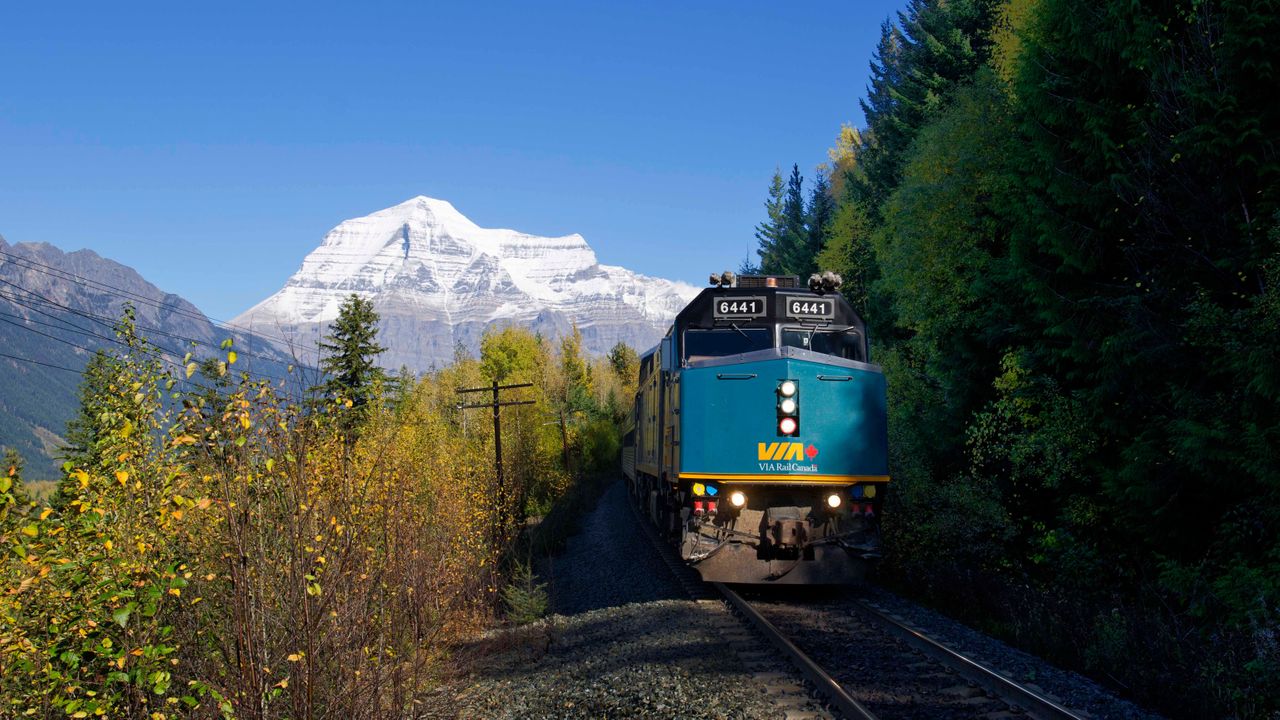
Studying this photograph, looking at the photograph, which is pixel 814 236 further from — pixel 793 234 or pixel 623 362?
pixel 623 362

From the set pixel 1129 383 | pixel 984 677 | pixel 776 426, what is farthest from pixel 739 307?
pixel 984 677

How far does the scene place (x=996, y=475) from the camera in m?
16.0

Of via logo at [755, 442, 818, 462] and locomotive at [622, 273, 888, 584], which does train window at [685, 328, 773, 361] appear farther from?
via logo at [755, 442, 818, 462]

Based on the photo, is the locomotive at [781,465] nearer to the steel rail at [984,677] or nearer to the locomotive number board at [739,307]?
the locomotive number board at [739,307]

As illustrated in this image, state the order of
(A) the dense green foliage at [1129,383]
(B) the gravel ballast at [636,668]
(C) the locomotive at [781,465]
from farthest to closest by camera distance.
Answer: (C) the locomotive at [781,465] < (A) the dense green foliage at [1129,383] < (B) the gravel ballast at [636,668]

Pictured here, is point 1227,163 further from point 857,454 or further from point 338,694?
point 338,694

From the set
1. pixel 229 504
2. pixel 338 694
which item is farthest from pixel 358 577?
pixel 229 504

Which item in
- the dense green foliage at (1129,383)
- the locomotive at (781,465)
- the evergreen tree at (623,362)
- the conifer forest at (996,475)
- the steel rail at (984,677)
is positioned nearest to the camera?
the conifer forest at (996,475)

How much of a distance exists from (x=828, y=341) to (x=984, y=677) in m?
6.10

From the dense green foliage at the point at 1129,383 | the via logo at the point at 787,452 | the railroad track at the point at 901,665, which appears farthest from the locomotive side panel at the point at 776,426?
the dense green foliage at the point at 1129,383

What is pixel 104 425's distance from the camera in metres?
8.35

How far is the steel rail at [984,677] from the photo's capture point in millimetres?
7383

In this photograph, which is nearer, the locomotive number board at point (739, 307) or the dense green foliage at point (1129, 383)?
the dense green foliage at point (1129, 383)

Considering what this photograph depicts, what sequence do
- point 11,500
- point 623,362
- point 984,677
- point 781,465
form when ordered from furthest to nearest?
point 623,362, point 781,465, point 984,677, point 11,500
